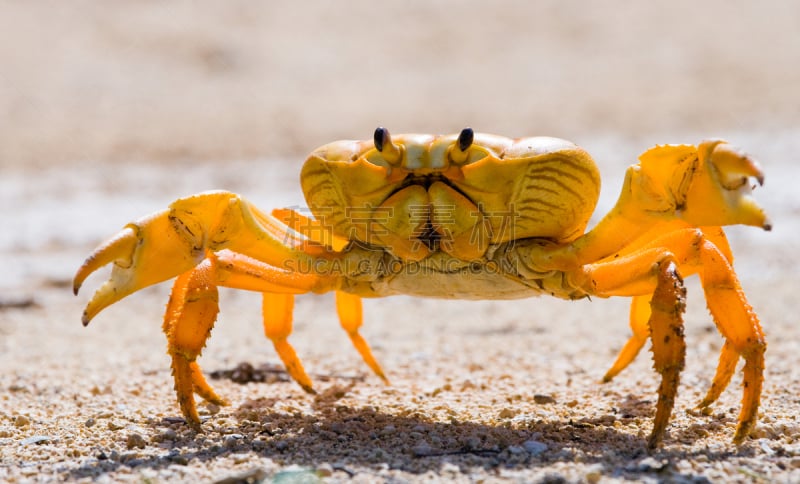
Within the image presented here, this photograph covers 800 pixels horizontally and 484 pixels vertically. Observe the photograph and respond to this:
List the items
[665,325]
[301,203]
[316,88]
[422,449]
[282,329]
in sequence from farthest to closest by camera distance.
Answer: [316,88], [301,203], [282,329], [422,449], [665,325]

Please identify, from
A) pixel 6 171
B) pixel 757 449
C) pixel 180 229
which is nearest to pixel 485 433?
pixel 757 449

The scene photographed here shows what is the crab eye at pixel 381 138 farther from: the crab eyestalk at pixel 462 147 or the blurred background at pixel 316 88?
the blurred background at pixel 316 88

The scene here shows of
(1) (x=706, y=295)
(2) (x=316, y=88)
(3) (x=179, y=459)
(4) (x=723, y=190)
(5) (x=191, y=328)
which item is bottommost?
(3) (x=179, y=459)

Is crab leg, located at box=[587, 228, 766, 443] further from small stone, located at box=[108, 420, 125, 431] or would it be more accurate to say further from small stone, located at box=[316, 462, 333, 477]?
small stone, located at box=[108, 420, 125, 431]

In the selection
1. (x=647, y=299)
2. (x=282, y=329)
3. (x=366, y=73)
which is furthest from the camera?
(x=366, y=73)

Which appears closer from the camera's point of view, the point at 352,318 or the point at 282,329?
the point at 282,329

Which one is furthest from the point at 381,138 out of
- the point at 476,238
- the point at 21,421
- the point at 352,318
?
the point at 21,421

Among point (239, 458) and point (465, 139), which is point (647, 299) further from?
point (239, 458)
